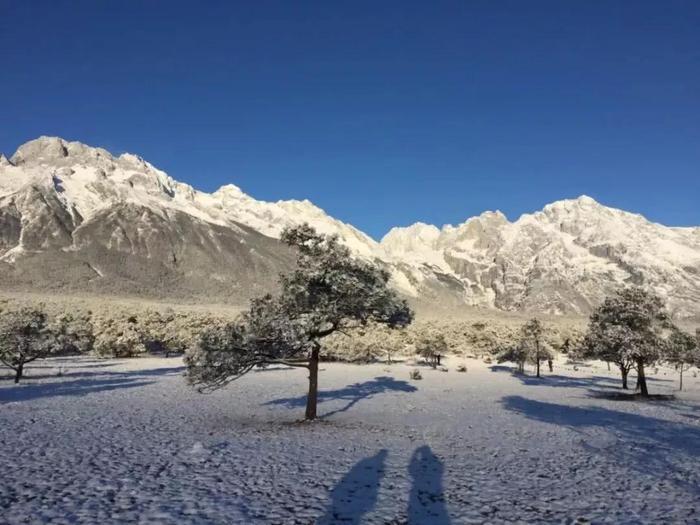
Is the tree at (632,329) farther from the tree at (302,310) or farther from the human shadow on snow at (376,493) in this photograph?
the human shadow on snow at (376,493)

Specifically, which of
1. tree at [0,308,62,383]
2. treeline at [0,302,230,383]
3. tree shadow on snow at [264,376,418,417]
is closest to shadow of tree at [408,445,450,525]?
tree shadow on snow at [264,376,418,417]

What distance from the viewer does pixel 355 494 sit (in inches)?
566

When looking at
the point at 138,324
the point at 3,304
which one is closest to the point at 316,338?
the point at 138,324

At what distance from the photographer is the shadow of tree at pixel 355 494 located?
40.7ft

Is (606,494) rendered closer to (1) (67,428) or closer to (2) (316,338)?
(2) (316,338)

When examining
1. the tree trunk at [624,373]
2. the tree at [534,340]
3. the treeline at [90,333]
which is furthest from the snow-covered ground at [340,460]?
the tree at [534,340]

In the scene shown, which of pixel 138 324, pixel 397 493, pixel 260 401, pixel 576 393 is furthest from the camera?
pixel 138 324

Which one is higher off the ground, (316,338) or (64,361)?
(316,338)

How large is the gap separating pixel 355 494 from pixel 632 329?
3760cm

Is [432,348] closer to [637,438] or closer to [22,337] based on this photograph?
[22,337]

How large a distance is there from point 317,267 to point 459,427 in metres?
12.0

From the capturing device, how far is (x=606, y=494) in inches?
577

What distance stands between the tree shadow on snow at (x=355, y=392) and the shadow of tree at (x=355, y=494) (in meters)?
14.0

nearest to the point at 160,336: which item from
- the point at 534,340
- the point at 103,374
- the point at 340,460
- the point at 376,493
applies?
the point at 103,374
